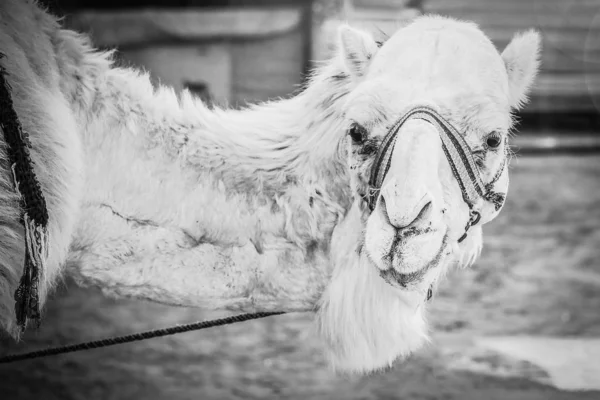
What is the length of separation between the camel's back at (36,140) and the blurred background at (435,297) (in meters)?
0.31

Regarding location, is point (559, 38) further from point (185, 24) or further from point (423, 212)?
point (423, 212)

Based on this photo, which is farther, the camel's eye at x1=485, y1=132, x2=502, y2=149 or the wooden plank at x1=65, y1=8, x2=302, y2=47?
the wooden plank at x1=65, y1=8, x2=302, y2=47

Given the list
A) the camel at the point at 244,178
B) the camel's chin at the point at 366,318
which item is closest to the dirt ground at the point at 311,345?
the camel's chin at the point at 366,318

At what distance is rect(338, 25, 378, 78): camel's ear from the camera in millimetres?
1756

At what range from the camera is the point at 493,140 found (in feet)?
5.31

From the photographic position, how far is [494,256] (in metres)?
5.41

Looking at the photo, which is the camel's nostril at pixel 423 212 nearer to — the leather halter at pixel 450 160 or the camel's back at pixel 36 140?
the leather halter at pixel 450 160

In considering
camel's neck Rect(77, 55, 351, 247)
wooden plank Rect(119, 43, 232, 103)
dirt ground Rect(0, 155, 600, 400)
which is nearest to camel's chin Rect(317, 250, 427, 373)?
camel's neck Rect(77, 55, 351, 247)

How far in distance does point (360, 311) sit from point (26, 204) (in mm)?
839

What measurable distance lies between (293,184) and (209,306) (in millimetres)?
379

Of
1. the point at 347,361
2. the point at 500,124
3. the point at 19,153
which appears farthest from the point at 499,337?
the point at 19,153

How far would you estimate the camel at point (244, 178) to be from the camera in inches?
64.8

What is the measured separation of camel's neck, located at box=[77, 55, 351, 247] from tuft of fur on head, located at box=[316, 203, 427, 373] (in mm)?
77

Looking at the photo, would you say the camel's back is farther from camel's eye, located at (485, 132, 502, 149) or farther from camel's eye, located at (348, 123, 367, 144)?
camel's eye, located at (485, 132, 502, 149)
